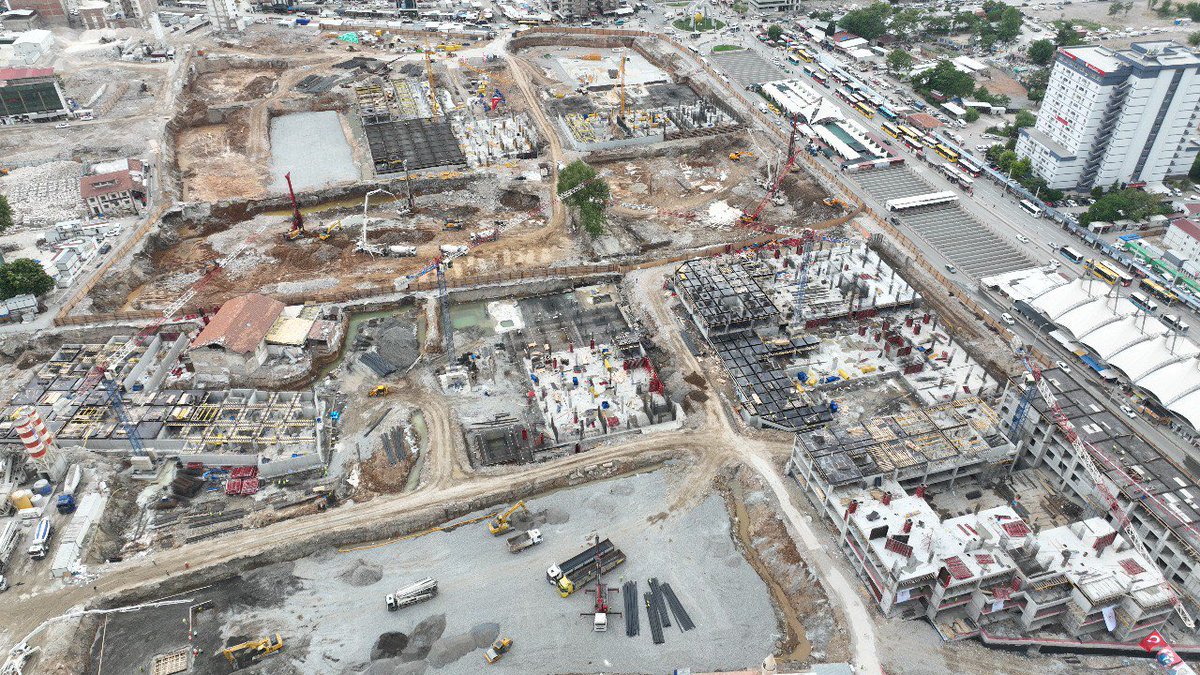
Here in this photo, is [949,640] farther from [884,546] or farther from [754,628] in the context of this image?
[754,628]

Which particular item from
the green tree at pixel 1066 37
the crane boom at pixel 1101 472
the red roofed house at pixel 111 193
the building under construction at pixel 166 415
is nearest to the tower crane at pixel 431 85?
the red roofed house at pixel 111 193

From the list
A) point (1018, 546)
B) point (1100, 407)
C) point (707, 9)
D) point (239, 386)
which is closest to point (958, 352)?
point (1100, 407)

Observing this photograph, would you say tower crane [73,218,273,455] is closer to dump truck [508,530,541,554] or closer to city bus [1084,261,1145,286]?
dump truck [508,530,541,554]

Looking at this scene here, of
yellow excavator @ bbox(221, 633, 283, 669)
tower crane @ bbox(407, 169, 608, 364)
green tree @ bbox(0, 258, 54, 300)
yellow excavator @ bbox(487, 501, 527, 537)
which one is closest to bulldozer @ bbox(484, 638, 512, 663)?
yellow excavator @ bbox(487, 501, 527, 537)

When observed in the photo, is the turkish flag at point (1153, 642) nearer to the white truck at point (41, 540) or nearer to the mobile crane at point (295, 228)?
the white truck at point (41, 540)

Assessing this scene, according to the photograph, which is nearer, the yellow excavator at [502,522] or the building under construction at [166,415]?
the yellow excavator at [502,522]

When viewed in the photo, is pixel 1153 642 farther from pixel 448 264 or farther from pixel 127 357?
pixel 127 357

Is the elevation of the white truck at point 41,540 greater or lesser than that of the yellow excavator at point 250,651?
greater
